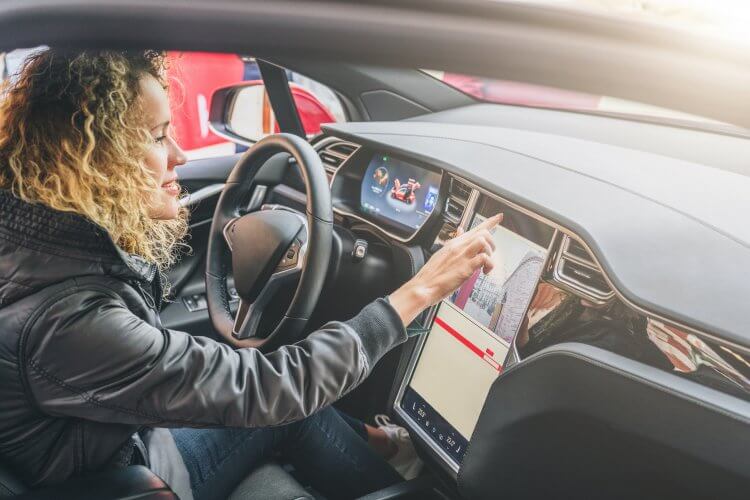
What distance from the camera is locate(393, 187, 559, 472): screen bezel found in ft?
4.03

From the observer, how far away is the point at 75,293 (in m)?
0.86

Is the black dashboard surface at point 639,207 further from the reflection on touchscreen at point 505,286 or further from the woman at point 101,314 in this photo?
the woman at point 101,314

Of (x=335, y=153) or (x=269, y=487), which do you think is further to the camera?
(x=335, y=153)

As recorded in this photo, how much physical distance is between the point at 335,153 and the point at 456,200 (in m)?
0.53

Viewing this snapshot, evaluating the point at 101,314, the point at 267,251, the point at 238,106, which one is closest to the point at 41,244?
the point at 101,314

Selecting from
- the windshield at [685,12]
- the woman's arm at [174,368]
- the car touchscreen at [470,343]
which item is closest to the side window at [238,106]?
the woman's arm at [174,368]

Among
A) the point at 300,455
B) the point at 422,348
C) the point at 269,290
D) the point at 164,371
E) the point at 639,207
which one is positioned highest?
the point at 639,207

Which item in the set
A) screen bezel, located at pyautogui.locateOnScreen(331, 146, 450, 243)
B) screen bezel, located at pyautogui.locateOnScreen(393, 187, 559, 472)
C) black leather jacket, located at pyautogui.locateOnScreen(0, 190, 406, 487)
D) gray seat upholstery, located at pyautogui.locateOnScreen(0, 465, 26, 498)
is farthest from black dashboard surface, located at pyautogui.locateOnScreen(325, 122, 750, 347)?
gray seat upholstery, located at pyautogui.locateOnScreen(0, 465, 26, 498)

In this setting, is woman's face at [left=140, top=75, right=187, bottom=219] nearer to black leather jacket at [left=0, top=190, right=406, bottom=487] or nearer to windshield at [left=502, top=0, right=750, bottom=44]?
black leather jacket at [left=0, top=190, right=406, bottom=487]

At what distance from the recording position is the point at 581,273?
115cm

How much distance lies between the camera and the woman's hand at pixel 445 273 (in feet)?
3.74

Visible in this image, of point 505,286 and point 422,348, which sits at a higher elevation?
point 505,286

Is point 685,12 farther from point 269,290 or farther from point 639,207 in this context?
point 269,290

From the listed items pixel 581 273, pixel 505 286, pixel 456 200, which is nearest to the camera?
pixel 581 273
